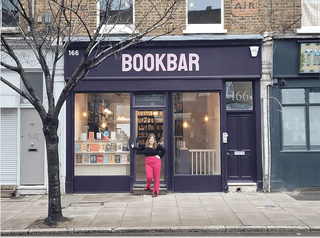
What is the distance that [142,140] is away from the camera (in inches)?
432

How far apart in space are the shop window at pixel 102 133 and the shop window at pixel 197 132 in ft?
5.23

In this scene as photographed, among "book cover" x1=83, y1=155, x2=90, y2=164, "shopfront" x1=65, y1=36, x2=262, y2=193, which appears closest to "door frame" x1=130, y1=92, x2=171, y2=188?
"shopfront" x1=65, y1=36, x2=262, y2=193

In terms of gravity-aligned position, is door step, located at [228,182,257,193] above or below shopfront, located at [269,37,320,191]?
below

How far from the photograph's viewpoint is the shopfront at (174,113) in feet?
35.5

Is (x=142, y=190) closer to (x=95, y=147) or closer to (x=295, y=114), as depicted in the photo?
(x=95, y=147)

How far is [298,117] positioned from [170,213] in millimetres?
5351

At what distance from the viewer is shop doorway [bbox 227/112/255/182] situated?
11.0 m

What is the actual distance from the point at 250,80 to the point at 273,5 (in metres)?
2.42

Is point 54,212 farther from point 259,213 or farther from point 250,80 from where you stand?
point 250,80

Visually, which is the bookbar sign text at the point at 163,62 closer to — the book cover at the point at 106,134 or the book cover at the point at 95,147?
the book cover at the point at 106,134

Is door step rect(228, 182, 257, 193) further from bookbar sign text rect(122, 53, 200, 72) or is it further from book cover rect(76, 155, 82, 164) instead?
book cover rect(76, 155, 82, 164)

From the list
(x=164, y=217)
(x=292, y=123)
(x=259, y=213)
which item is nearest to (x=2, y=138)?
(x=164, y=217)

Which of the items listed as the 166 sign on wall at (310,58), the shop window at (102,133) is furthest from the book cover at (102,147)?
the 166 sign on wall at (310,58)

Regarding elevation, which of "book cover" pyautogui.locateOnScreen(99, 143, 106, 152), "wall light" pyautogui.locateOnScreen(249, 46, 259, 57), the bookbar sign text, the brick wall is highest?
the brick wall
